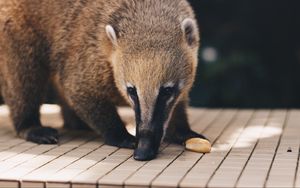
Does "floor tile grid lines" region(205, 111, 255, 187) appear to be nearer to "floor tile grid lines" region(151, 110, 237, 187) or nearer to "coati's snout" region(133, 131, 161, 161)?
"floor tile grid lines" region(151, 110, 237, 187)

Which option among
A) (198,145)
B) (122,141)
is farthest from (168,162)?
(122,141)

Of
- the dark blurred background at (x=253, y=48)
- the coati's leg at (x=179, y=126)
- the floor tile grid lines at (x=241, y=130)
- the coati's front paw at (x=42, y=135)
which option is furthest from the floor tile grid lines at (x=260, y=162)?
the dark blurred background at (x=253, y=48)

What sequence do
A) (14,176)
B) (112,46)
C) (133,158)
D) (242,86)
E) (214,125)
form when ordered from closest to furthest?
(14,176)
(133,158)
(112,46)
(214,125)
(242,86)

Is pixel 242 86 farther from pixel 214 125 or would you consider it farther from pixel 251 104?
pixel 214 125

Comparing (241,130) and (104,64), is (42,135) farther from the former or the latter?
(241,130)

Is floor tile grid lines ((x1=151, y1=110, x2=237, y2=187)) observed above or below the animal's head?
below

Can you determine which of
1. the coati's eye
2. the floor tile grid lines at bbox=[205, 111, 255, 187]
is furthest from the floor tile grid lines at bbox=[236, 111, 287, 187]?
the coati's eye

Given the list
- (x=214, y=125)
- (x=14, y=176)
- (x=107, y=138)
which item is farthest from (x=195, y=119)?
(x=14, y=176)
